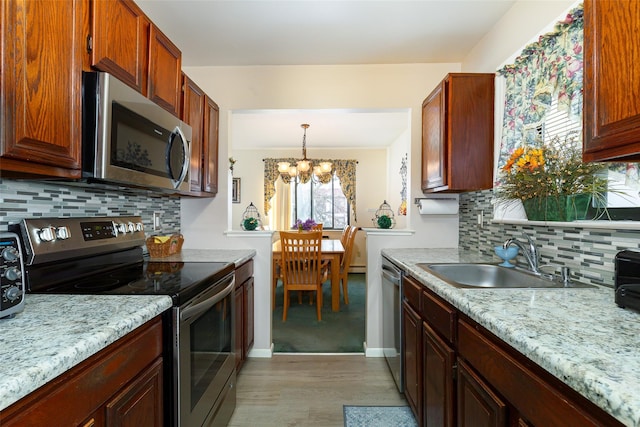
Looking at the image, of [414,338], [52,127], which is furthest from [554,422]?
[52,127]

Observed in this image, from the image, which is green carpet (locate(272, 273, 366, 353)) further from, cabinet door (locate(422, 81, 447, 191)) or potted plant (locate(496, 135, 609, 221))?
potted plant (locate(496, 135, 609, 221))

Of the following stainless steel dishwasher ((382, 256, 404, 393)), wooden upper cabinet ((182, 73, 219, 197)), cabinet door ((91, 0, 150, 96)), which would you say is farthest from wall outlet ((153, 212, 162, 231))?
Result: stainless steel dishwasher ((382, 256, 404, 393))

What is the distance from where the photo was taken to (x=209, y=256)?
219 centimetres

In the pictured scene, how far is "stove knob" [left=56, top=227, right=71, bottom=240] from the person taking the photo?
1.30m

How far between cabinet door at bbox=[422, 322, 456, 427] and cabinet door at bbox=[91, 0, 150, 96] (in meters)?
1.79

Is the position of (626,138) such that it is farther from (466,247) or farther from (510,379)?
(466,247)

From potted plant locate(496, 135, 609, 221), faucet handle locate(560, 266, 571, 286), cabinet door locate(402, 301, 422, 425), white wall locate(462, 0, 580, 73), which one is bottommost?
cabinet door locate(402, 301, 422, 425)

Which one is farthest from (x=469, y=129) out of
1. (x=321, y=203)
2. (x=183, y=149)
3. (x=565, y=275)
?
(x=321, y=203)

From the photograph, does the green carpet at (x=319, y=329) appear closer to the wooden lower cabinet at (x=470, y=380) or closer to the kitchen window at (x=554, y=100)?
the wooden lower cabinet at (x=470, y=380)

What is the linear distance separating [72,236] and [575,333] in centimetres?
189

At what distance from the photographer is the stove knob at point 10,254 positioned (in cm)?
78

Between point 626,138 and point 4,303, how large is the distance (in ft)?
5.59

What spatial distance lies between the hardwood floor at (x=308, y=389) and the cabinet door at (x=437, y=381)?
23.7 inches

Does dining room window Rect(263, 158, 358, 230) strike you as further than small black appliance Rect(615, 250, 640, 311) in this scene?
Yes
